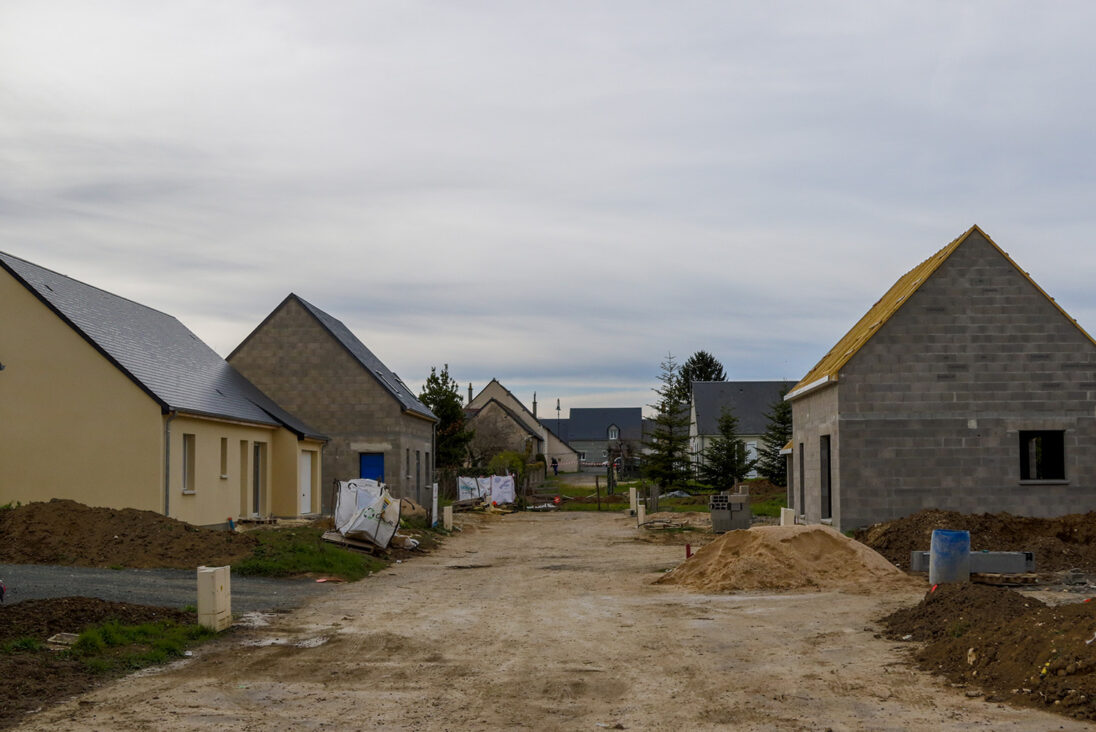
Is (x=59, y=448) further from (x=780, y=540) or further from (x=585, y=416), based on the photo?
(x=585, y=416)

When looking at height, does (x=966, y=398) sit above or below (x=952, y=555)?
above

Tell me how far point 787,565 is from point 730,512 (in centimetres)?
1276

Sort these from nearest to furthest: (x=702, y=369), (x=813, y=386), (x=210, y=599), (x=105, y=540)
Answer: (x=210, y=599) → (x=105, y=540) → (x=813, y=386) → (x=702, y=369)

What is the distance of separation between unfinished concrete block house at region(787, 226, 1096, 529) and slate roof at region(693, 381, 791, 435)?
53702 millimetres

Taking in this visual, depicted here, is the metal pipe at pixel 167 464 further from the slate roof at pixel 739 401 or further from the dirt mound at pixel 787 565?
the slate roof at pixel 739 401

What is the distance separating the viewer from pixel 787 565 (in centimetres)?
1803

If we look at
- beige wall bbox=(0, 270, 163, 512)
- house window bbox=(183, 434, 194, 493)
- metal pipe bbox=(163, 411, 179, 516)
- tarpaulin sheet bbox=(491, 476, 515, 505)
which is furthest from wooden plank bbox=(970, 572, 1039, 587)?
tarpaulin sheet bbox=(491, 476, 515, 505)

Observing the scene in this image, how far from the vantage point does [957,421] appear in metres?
23.7

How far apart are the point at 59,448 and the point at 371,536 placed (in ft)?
24.5

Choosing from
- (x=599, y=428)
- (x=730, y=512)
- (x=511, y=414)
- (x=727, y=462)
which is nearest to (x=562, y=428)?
(x=599, y=428)

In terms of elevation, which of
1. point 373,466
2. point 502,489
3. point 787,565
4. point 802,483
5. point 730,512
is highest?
point 373,466

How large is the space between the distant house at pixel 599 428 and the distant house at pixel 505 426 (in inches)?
580

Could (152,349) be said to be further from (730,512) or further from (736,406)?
(736,406)

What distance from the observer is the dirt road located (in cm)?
815
